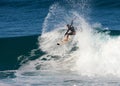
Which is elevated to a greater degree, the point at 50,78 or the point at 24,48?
the point at 24,48

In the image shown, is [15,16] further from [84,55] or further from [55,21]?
[84,55]

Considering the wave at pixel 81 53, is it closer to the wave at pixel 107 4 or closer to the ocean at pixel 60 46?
the ocean at pixel 60 46

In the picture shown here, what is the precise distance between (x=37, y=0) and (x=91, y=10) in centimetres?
643

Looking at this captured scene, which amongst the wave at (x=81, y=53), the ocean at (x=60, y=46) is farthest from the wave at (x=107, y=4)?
the wave at (x=81, y=53)

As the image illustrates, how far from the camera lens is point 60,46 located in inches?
1425

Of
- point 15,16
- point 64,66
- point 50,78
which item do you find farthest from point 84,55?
point 15,16

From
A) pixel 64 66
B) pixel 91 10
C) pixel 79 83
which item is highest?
pixel 91 10

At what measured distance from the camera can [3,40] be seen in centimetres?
3984

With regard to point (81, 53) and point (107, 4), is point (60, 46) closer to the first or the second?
point (81, 53)

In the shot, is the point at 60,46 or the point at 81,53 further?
the point at 60,46

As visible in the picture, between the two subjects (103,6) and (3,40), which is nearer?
(3,40)

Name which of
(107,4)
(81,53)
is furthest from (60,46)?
(107,4)

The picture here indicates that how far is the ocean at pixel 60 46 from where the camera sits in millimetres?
30500

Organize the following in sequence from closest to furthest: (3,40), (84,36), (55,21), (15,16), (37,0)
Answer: (84,36) < (3,40) < (55,21) < (15,16) < (37,0)
